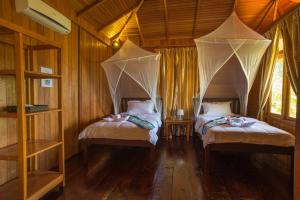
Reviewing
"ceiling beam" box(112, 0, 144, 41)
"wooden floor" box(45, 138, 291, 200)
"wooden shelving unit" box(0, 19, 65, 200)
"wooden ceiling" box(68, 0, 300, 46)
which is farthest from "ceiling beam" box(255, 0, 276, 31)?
"wooden shelving unit" box(0, 19, 65, 200)

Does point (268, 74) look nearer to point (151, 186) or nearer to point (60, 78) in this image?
point (151, 186)

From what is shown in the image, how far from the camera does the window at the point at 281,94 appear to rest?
323 cm

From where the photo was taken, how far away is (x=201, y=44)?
130 inches

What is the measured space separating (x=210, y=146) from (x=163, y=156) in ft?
3.36

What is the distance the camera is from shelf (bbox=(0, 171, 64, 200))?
1.84 meters

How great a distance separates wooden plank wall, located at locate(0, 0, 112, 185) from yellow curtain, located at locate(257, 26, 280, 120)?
379cm

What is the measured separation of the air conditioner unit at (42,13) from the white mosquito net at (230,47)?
7.20 ft

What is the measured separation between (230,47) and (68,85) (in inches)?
121

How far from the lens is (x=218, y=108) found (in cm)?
447

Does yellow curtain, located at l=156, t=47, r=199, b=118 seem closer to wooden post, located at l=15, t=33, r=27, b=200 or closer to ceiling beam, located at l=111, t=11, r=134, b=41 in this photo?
ceiling beam, located at l=111, t=11, r=134, b=41

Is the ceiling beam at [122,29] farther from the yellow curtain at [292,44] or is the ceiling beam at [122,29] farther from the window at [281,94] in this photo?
the window at [281,94]

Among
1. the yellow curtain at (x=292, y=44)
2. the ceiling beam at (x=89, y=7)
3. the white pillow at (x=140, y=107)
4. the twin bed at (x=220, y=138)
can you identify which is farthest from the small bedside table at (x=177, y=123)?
the ceiling beam at (x=89, y=7)

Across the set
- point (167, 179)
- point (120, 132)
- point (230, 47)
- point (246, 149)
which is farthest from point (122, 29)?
point (246, 149)

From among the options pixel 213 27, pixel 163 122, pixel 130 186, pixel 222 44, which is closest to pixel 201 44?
pixel 222 44
